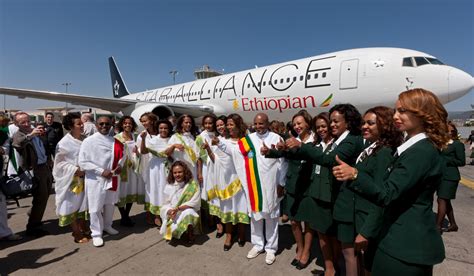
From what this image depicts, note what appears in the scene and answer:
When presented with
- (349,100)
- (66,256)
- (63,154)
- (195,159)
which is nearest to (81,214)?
(66,256)

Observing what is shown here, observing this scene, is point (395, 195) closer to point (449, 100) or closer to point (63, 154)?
point (63, 154)

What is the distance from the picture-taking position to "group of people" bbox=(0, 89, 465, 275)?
4.76ft

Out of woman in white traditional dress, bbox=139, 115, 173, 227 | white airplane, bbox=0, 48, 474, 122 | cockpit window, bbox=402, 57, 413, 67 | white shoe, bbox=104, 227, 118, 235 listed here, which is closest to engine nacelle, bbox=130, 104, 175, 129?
white airplane, bbox=0, 48, 474, 122

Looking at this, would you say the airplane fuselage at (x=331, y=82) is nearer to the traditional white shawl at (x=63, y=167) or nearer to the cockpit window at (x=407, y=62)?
the cockpit window at (x=407, y=62)

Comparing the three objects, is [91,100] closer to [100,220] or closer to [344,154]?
[100,220]

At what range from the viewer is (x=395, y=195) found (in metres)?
1.39

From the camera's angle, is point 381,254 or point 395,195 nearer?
point 395,195

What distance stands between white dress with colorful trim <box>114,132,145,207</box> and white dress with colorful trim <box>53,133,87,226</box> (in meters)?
0.65

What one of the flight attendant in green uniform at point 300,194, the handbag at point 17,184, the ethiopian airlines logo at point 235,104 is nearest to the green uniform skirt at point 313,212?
the flight attendant in green uniform at point 300,194

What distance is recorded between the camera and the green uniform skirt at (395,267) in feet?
4.75

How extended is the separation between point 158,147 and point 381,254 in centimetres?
347

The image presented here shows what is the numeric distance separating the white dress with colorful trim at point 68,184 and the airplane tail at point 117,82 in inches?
Answer: 979

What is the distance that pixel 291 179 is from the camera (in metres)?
3.25

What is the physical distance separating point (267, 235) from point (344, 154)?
1652mm
